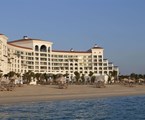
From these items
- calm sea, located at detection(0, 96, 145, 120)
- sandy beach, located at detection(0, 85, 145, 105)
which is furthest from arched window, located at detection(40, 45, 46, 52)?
calm sea, located at detection(0, 96, 145, 120)

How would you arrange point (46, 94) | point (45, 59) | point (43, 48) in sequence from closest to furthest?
point (46, 94), point (45, 59), point (43, 48)

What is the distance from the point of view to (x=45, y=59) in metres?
134

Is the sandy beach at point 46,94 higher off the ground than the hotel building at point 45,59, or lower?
lower

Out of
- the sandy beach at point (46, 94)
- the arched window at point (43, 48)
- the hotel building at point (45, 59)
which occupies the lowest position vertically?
the sandy beach at point (46, 94)

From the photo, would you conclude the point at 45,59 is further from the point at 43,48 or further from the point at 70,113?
the point at 70,113

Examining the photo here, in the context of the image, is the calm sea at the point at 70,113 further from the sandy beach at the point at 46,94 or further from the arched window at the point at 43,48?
the arched window at the point at 43,48

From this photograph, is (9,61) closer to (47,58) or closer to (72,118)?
(47,58)

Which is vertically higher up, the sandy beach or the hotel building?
the hotel building

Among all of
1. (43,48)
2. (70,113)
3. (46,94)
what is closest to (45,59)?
(43,48)

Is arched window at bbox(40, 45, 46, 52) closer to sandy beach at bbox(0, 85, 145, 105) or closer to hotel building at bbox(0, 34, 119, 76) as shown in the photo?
hotel building at bbox(0, 34, 119, 76)

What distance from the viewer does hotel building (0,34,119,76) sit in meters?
111

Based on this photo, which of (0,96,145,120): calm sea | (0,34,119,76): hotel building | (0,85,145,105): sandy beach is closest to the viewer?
(0,96,145,120): calm sea

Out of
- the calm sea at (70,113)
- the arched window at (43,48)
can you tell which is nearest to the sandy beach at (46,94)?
the calm sea at (70,113)

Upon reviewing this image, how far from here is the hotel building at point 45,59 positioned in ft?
366
